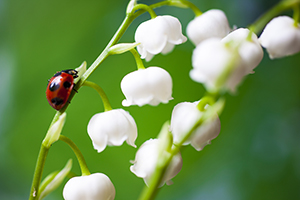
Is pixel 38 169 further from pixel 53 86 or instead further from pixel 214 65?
pixel 214 65

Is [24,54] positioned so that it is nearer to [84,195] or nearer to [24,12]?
[24,12]

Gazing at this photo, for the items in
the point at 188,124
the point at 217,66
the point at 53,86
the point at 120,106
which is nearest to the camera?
the point at 217,66

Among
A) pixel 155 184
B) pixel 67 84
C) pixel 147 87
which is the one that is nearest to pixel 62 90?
pixel 67 84

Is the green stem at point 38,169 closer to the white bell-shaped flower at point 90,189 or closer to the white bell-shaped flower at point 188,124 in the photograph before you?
the white bell-shaped flower at point 90,189

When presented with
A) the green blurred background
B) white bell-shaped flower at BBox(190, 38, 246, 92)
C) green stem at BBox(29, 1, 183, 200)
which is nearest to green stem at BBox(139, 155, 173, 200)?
white bell-shaped flower at BBox(190, 38, 246, 92)

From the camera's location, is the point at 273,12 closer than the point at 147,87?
Yes

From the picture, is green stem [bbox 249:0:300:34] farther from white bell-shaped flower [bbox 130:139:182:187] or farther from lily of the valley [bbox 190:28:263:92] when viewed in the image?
white bell-shaped flower [bbox 130:139:182:187]

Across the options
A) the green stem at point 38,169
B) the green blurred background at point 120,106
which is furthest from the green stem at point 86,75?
the green blurred background at point 120,106
